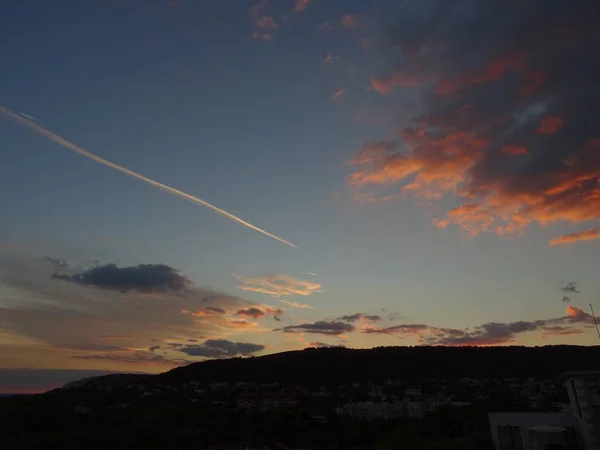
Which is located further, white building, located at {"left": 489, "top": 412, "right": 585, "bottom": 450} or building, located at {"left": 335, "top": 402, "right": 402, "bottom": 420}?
building, located at {"left": 335, "top": 402, "right": 402, "bottom": 420}

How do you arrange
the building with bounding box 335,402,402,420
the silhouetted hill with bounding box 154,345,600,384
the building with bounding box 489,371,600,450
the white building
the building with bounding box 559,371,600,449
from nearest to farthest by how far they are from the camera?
the building with bounding box 559,371,600,449
the building with bounding box 489,371,600,450
the white building
the building with bounding box 335,402,402,420
the silhouetted hill with bounding box 154,345,600,384

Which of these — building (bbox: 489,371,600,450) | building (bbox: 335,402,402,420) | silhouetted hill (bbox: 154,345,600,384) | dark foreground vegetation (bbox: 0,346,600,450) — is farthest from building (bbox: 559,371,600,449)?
silhouetted hill (bbox: 154,345,600,384)

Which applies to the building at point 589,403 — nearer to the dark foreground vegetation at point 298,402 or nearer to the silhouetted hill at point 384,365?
the dark foreground vegetation at point 298,402

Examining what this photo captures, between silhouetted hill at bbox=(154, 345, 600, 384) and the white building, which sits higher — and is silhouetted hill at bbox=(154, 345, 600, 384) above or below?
above

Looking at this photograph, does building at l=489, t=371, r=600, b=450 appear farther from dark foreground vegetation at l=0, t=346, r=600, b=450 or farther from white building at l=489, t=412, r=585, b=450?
dark foreground vegetation at l=0, t=346, r=600, b=450

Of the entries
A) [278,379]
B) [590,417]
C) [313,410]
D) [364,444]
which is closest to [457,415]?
[364,444]

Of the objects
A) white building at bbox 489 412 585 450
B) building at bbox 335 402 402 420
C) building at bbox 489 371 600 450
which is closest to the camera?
building at bbox 489 371 600 450

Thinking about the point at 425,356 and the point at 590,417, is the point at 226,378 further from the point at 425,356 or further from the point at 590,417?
the point at 590,417
